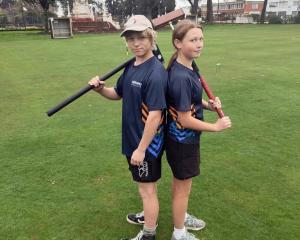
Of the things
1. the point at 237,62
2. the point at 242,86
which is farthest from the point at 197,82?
the point at 237,62

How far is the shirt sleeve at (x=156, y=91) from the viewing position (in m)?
2.93

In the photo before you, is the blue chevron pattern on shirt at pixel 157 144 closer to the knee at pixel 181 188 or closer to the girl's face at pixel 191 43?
the knee at pixel 181 188

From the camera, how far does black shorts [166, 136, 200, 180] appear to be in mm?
3227

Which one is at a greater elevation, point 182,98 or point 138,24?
point 138,24

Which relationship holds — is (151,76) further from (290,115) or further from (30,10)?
(30,10)

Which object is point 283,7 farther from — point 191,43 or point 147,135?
point 147,135

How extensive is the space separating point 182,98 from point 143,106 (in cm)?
32

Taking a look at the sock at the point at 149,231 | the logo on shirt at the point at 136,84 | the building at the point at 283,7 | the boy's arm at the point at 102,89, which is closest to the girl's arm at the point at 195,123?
the logo on shirt at the point at 136,84

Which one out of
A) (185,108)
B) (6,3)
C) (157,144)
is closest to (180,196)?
(157,144)

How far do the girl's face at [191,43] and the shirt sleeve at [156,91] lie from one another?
0.26 meters

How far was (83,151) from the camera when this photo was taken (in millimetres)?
5957

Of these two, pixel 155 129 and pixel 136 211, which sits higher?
pixel 155 129

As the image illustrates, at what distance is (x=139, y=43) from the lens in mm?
2990

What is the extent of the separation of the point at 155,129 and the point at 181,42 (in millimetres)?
684
